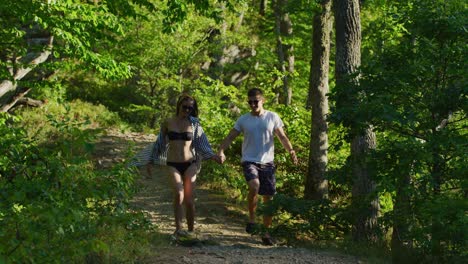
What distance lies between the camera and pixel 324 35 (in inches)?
452

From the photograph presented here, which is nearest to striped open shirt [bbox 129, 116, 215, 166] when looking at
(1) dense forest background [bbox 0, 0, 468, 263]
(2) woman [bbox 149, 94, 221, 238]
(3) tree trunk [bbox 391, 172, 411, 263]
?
(2) woman [bbox 149, 94, 221, 238]

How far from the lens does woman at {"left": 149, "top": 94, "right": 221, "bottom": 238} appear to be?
7.77 m

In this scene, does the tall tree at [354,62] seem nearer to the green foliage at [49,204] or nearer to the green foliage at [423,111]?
the green foliage at [423,111]

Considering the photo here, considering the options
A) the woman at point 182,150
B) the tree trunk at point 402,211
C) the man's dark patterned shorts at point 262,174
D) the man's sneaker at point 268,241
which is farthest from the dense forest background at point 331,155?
the woman at point 182,150

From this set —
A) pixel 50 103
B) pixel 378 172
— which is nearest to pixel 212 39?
pixel 50 103

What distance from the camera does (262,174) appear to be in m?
8.43

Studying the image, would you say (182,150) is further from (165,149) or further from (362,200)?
(362,200)

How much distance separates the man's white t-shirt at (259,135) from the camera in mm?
8312

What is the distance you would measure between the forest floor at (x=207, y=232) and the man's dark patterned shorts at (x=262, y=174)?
804 millimetres

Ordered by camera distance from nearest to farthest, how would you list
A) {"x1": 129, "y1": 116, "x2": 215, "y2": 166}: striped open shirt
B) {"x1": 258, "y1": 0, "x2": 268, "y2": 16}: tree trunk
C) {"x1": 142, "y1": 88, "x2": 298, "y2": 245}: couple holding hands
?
{"x1": 142, "y1": 88, "x2": 298, "y2": 245}: couple holding hands < {"x1": 129, "y1": 116, "x2": 215, "y2": 166}: striped open shirt < {"x1": 258, "y1": 0, "x2": 268, "y2": 16}: tree trunk

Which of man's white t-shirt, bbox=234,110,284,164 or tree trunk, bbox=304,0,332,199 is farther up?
tree trunk, bbox=304,0,332,199

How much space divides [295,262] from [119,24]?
5242 millimetres

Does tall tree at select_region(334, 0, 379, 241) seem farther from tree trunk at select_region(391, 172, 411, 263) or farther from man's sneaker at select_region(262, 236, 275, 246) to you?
tree trunk at select_region(391, 172, 411, 263)

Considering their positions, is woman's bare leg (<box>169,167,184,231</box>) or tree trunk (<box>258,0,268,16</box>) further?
tree trunk (<box>258,0,268,16</box>)
